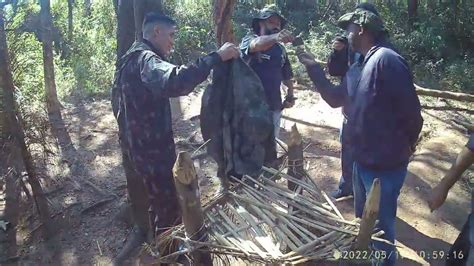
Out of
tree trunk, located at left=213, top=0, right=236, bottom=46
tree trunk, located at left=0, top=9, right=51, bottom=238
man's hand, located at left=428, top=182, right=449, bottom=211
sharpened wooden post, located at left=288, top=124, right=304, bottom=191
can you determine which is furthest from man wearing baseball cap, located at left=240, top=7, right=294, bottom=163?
tree trunk, located at left=0, top=9, right=51, bottom=238

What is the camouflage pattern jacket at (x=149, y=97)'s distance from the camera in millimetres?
2938

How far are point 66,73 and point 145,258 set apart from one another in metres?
9.00

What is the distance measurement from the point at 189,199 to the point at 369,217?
0.98 m

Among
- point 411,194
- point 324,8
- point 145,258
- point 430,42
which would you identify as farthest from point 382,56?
point 324,8

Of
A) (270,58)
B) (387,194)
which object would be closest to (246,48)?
(270,58)

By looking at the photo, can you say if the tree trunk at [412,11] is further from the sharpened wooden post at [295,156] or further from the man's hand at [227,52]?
the man's hand at [227,52]

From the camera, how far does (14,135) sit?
4.80 meters

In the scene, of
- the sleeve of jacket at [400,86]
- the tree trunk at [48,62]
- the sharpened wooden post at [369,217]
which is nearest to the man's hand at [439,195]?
the sleeve of jacket at [400,86]

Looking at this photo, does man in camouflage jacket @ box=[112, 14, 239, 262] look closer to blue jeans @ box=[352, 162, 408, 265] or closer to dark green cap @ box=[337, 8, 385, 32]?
dark green cap @ box=[337, 8, 385, 32]

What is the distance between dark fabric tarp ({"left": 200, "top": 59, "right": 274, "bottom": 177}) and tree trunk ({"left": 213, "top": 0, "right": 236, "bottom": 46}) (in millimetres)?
2528

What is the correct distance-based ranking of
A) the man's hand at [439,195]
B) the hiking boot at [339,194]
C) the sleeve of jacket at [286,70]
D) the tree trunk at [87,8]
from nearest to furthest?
the man's hand at [439,195] → the hiking boot at [339,194] → the sleeve of jacket at [286,70] → the tree trunk at [87,8]

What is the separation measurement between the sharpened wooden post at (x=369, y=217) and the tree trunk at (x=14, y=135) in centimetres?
384

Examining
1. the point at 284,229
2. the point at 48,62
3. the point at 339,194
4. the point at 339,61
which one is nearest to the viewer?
the point at 284,229

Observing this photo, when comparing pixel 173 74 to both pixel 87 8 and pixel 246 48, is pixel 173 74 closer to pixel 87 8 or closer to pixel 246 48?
pixel 246 48
